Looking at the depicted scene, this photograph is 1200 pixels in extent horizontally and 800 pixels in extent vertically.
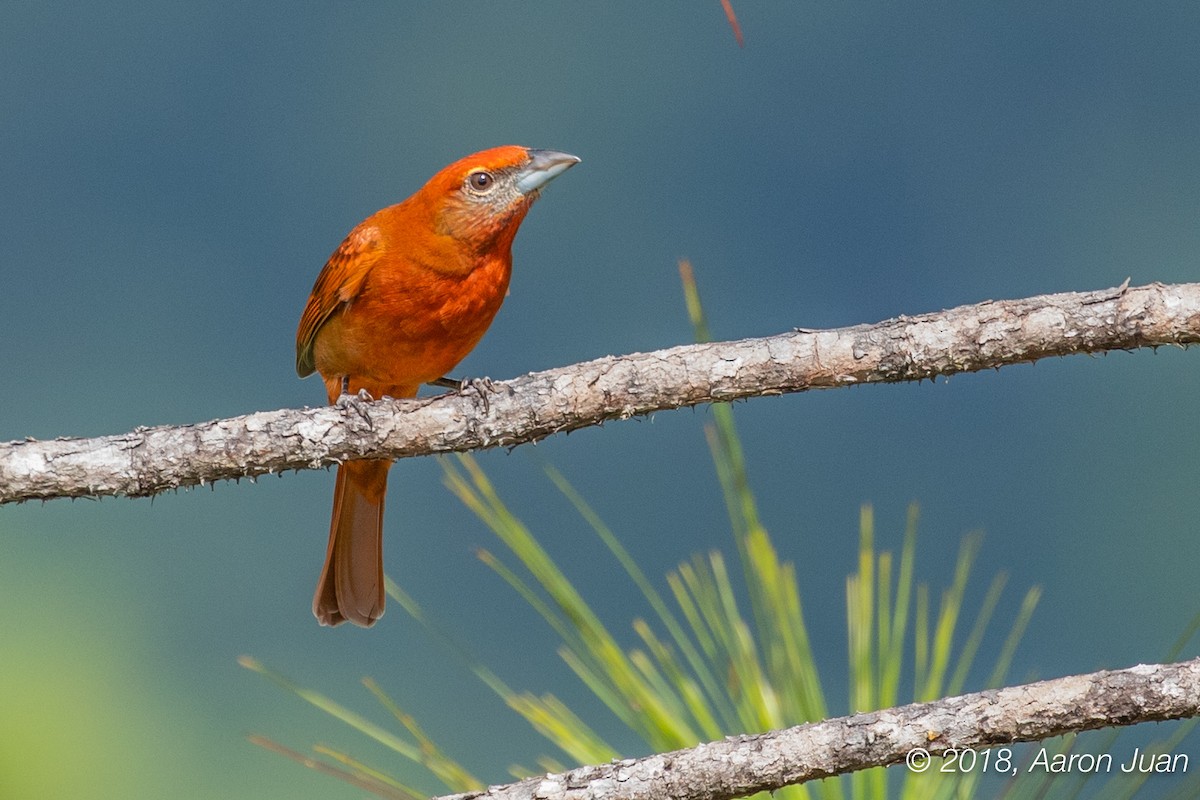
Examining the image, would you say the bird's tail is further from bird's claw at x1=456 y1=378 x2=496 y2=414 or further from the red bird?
bird's claw at x1=456 y1=378 x2=496 y2=414

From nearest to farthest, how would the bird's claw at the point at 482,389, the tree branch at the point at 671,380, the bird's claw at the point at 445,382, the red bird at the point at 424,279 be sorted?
the tree branch at the point at 671,380 → the bird's claw at the point at 482,389 → the red bird at the point at 424,279 → the bird's claw at the point at 445,382

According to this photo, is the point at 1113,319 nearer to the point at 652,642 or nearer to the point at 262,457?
the point at 652,642

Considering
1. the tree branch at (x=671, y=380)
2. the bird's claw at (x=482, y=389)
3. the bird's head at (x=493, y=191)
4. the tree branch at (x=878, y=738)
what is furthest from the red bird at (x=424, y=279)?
the tree branch at (x=878, y=738)

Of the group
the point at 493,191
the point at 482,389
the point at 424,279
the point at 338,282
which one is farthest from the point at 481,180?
the point at 482,389

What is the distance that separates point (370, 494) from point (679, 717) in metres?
1.50

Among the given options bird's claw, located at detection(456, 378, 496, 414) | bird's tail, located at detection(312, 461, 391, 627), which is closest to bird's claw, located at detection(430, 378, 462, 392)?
bird's tail, located at detection(312, 461, 391, 627)

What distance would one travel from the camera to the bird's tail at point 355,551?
3.33 meters

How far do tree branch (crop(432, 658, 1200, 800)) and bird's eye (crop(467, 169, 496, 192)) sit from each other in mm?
1778

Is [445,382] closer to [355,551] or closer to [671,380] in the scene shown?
[355,551]

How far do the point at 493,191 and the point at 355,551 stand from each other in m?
1.11

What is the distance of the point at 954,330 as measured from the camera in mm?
2146

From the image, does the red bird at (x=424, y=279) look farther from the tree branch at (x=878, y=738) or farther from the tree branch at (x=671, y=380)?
the tree branch at (x=878, y=738)

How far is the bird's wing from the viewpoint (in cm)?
307

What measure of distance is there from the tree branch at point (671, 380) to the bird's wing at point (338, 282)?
0.91 metres
